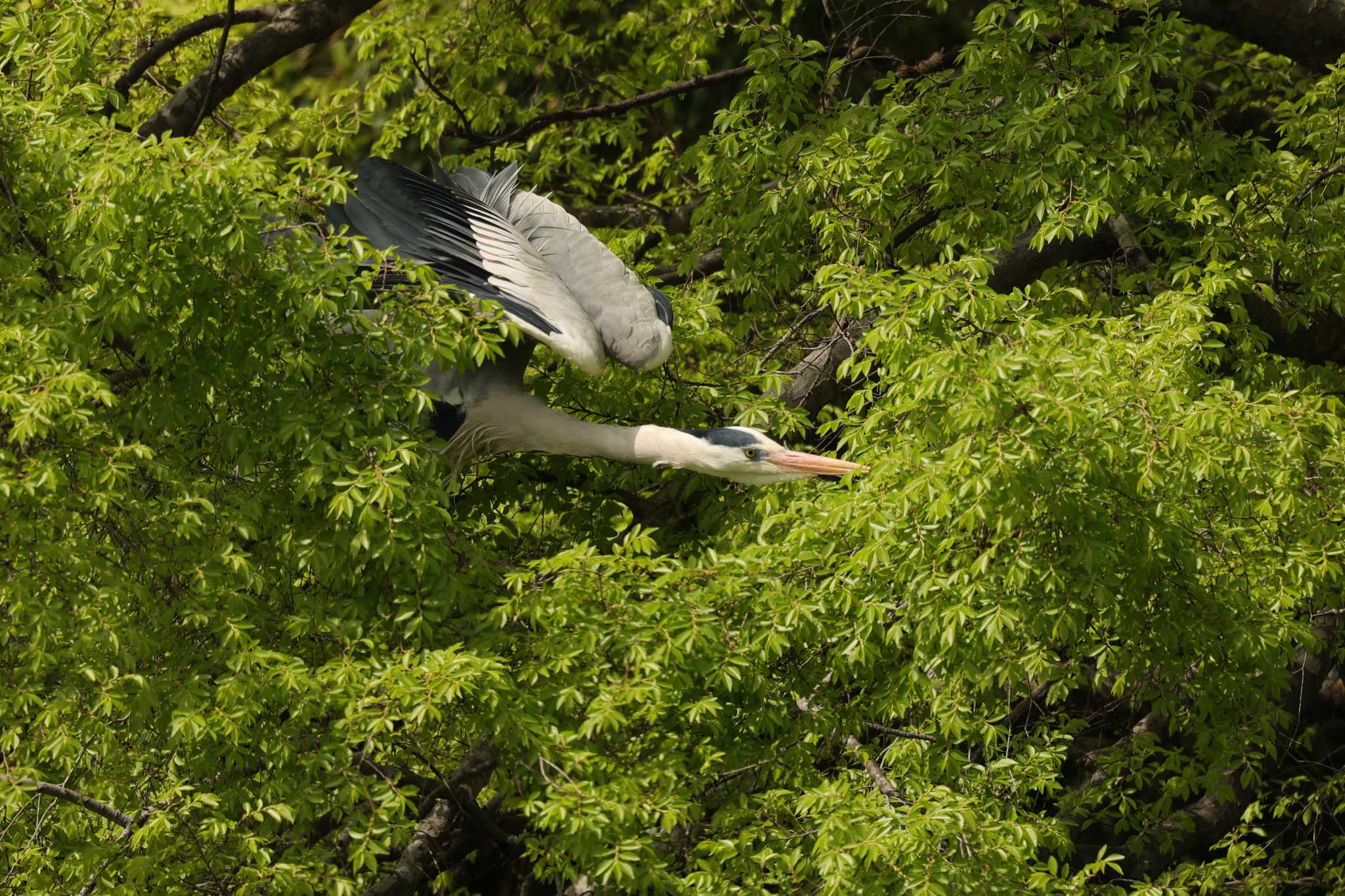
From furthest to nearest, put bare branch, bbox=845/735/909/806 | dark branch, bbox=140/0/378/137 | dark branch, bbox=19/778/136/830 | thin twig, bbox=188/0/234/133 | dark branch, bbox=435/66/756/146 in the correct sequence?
1. dark branch, bbox=435/66/756/146
2. dark branch, bbox=140/0/378/137
3. thin twig, bbox=188/0/234/133
4. bare branch, bbox=845/735/909/806
5. dark branch, bbox=19/778/136/830

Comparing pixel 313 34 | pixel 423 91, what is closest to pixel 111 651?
pixel 313 34

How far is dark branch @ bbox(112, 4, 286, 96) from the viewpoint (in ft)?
20.5

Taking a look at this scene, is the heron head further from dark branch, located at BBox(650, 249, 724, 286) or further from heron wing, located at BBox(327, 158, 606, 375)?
dark branch, located at BBox(650, 249, 724, 286)

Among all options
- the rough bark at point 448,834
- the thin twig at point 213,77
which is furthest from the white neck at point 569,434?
the thin twig at point 213,77

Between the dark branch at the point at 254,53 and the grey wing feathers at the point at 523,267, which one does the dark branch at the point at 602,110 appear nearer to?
the dark branch at the point at 254,53

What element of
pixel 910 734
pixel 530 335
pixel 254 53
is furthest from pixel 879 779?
pixel 254 53

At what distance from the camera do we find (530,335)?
4695 millimetres

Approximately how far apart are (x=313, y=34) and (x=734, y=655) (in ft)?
13.4

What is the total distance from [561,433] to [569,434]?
0.03m

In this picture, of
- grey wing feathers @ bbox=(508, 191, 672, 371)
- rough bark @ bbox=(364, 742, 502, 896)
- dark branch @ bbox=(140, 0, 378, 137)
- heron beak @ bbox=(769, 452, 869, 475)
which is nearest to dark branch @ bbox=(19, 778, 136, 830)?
rough bark @ bbox=(364, 742, 502, 896)

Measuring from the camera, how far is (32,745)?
Answer: 341cm

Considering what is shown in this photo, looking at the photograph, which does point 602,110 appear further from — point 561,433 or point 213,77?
point 561,433

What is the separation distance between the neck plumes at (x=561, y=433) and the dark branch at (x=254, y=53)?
208 cm

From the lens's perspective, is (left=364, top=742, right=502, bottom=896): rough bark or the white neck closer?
(left=364, top=742, right=502, bottom=896): rough bark
